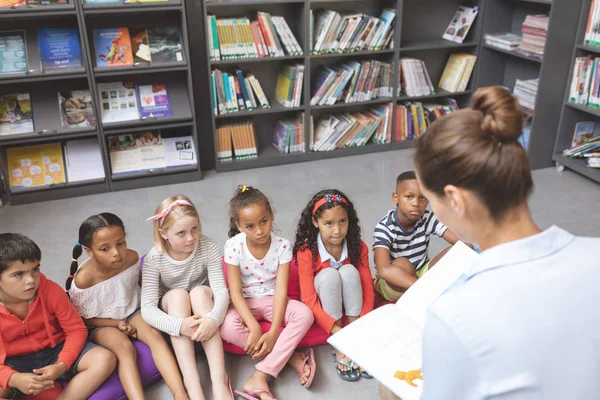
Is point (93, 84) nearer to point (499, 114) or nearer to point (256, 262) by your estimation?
point (256, 262)

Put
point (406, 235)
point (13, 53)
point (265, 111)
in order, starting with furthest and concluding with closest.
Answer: point (265, 111)
point (13, 53)
point (406, 235)

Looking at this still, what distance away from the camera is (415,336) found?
1478 millimetres

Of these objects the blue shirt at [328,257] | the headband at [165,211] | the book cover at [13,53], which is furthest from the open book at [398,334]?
the book cover at [13,53]

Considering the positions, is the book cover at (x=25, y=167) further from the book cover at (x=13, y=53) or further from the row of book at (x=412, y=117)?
the row of book at (x=412, y=117)

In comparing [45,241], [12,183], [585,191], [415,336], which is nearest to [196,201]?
[45,241]

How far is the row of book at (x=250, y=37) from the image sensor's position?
11.6ft

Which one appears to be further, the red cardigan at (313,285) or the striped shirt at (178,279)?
the red cardigan at (313,285)

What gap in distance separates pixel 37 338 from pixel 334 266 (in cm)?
107

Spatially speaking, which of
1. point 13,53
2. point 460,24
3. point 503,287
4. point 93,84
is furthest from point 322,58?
point 503,287

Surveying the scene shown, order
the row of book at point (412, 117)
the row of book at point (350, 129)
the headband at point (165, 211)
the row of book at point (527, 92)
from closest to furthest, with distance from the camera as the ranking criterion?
the headband at point (165, 211), the row of book at point (527, 92), the row of book at point (350, 129), the row of book at point (412, 117)

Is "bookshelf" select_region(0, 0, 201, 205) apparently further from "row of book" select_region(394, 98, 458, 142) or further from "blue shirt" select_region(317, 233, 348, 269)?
"blue shirt" select_region(317, 233, 348, 269)

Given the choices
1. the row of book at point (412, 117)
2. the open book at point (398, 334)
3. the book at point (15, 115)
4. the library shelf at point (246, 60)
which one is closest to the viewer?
Result: the open book at point (398, 334)

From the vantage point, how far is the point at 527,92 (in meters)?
3.94

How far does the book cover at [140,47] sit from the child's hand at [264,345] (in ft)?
7.12
